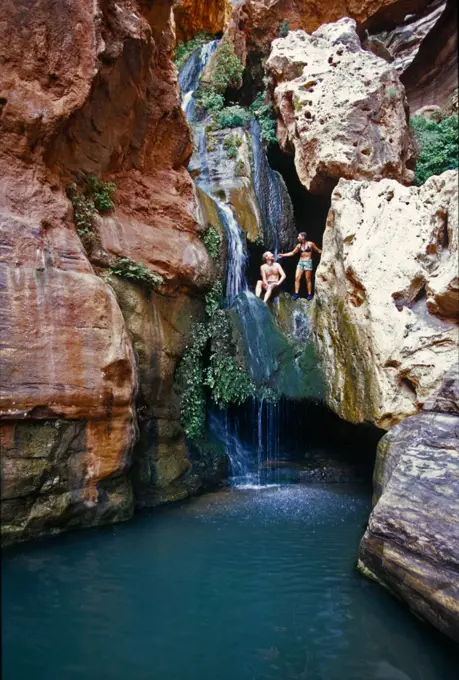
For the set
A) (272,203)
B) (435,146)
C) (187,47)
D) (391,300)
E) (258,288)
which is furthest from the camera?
(187,47)

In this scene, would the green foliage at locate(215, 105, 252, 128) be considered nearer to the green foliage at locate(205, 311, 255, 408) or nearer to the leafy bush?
the leafy bush

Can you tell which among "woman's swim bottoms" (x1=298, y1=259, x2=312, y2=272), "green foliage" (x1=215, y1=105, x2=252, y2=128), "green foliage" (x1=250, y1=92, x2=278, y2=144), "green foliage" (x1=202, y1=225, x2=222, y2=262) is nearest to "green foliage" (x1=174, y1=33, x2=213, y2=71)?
"green foliage" (x1=250, y1=92, x2=278, y2=144)

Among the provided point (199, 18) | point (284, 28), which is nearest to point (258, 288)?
point (284, 28)

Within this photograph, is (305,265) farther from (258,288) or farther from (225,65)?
(225,65)

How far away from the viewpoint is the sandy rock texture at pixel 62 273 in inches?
212

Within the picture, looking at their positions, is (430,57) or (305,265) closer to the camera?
(305,265)

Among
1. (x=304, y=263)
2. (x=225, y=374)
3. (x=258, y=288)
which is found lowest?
(x=225, y=374)

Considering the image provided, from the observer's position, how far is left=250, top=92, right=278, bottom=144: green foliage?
1373 cm

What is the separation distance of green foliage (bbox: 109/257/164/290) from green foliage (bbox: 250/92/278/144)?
842cm

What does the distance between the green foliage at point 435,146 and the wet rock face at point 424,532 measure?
11483 mm

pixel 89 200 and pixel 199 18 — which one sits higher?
pixel 199 18

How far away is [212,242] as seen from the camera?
900 cm

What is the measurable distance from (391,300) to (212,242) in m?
3.83

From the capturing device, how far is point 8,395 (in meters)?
5.21
